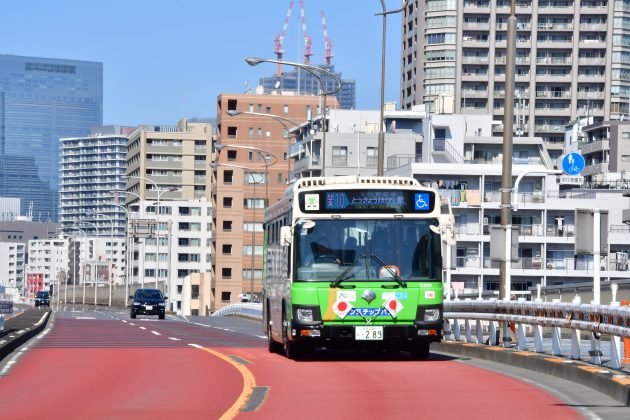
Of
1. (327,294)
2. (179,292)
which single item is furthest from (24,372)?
(179,292)

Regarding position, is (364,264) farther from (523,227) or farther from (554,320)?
(523,227)

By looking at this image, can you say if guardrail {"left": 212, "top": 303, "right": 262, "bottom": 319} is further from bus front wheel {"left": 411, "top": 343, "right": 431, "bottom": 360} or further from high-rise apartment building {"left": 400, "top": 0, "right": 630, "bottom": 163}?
high-rise apartment building {"left": 400, "top": 0, "right": 630, "bottom": 163}

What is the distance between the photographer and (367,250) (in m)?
22.6

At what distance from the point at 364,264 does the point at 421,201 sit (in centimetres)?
145

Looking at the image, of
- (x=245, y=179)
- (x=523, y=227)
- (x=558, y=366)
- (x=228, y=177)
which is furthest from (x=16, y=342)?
(x=228, y=177)

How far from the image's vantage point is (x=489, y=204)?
104m

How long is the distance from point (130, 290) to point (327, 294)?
140 metres

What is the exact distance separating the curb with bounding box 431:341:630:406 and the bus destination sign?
2670 millimetres

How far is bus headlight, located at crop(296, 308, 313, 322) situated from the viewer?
22.4 m

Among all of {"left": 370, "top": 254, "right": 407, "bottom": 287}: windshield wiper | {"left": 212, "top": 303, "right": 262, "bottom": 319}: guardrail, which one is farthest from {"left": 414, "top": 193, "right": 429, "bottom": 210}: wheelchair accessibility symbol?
{"left": 212, "top": 303, "right": 262, "bottom": 319}: guardrail

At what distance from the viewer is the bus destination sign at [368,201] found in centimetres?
2289

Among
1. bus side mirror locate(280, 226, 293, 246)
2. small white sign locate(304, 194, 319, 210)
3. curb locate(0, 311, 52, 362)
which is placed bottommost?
curb locate(0, 311, 52, 362)

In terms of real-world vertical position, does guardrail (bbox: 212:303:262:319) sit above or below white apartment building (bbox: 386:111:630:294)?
below

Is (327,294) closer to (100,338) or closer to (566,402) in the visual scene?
(566,402)
